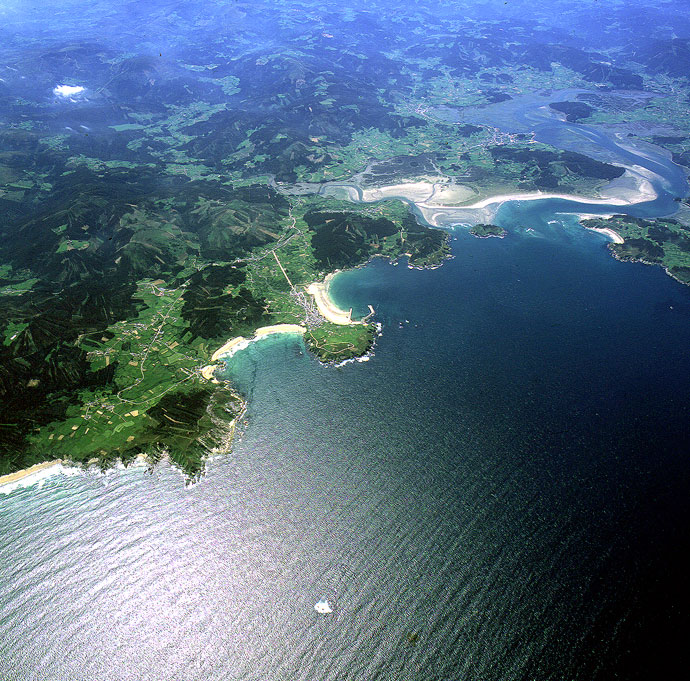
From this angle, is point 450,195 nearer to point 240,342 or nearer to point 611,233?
point 611,233

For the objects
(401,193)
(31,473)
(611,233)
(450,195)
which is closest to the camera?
(31,473)

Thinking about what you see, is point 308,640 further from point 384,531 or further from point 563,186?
point 563,186

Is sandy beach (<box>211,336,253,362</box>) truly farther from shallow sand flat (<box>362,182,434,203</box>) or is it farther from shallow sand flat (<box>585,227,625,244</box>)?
shallow sand flat (<box>585,227,625,244</box>)

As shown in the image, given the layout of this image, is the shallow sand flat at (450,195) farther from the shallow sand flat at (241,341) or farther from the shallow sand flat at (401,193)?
the shallow sand flat at (241,341)

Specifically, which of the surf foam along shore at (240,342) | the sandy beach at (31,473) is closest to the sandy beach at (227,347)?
the surf foam along shore at (240,342)

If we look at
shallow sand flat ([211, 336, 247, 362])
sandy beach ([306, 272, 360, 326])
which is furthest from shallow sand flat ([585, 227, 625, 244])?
shallow sand flat ([211, 336, 247, 362])

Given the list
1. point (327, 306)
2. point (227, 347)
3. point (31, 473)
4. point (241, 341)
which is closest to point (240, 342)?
point (241, 341)

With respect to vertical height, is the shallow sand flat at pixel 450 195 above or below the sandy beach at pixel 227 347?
above
